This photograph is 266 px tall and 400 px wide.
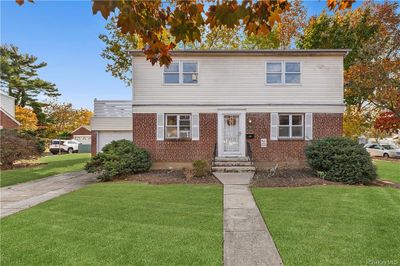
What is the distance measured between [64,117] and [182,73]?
149ft

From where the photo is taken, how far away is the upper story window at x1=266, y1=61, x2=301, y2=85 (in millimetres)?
14258

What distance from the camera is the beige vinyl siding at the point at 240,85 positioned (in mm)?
14195

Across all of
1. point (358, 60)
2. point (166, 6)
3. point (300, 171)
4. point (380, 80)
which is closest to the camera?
point (166, 6)

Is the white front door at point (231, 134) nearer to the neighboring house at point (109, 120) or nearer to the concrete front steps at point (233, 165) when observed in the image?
the concrete front steps at point (233, 165)

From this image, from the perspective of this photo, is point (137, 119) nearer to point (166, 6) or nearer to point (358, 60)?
point (166, 6)

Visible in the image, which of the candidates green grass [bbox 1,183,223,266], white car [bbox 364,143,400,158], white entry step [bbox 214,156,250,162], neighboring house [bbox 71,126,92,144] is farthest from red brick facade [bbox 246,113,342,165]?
neighboring house [bbox 71,126,92,144]

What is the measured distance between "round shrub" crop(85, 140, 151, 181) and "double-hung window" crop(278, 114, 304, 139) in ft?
24.5

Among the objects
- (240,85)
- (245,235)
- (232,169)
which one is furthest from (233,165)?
(245,235)

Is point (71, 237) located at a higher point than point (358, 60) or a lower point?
lower

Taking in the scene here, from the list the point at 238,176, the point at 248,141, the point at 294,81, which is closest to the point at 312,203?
→ the point at 238,176

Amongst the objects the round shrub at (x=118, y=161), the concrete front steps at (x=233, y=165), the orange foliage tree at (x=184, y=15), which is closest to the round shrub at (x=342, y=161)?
the concrete front steps at (x=233, y=165)

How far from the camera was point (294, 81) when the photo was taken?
14273 mm

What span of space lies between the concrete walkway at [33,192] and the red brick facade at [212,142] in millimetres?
3730

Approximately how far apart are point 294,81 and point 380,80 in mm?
11416
